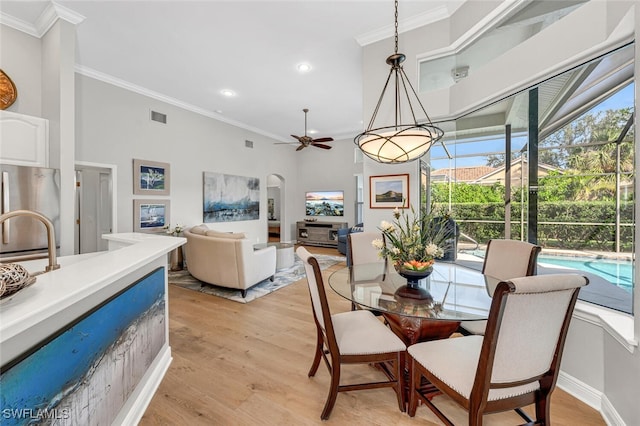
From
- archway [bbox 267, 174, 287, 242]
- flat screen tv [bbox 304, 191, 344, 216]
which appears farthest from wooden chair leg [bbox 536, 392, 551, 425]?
archway [bbox 267, 174, 287, 242]

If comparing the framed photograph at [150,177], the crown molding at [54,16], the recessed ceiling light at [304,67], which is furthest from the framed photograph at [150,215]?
the recessed ceiling light at [304,67]

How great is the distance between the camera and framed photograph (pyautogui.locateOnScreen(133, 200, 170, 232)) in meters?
4.87

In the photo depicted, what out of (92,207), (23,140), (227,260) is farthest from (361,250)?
(92,207)

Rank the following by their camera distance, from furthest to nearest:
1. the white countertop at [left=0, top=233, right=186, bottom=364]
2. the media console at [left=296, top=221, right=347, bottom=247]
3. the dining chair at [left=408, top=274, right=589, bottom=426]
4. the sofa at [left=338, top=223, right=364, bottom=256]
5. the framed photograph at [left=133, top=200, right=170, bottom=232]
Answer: the media console at [left=296, top=221, right=347, bottom=247]
the sofa at [left=338, top=223, right=364, bottom=256]
the framed photograph at [left=133, top=200, right=170, bottom=232]
the dining chair at [left=408, top=274, right=589, bottom=426]
the white countertop at [left=0, top=233, right=186, bottom=364]

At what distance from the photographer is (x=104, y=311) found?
54.7 inches

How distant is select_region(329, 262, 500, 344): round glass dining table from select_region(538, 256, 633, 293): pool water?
804mm

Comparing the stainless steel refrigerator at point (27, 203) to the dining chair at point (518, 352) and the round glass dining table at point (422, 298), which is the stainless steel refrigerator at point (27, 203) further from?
the dining chair at point (518, 352)

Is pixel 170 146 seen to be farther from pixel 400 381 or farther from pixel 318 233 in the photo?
pixel 400 381

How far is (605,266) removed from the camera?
90.3 inches

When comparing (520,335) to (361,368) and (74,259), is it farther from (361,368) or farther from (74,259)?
(74,259)

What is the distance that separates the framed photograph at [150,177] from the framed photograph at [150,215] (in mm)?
200

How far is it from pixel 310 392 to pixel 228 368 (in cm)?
76

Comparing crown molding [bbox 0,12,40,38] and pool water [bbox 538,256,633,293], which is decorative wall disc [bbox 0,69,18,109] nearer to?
crown molding [bbox 0,12,40,38]

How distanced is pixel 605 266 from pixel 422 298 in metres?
1.77
